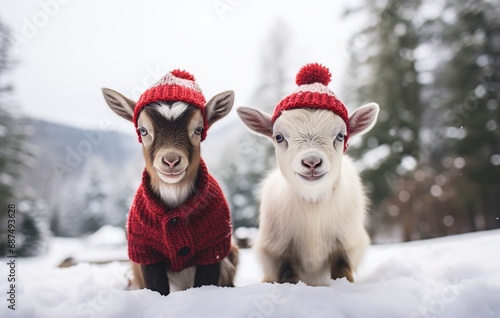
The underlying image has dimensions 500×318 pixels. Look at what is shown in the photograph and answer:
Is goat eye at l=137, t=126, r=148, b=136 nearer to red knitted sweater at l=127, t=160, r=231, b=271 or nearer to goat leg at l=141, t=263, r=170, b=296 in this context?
red knitted sweater at l=127, t=160, r=231, b=271

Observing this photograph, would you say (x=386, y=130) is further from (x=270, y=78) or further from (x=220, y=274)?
(x=220, y=274)

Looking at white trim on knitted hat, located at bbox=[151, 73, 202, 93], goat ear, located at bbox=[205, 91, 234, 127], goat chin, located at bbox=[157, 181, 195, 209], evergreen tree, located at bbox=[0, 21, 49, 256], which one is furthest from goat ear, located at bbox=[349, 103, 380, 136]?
evergreen tree, located at bbox=[0, 21, 49, 256]

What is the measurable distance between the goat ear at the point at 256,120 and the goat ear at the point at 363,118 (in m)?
0.67

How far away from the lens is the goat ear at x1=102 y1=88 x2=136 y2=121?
9.23 ft

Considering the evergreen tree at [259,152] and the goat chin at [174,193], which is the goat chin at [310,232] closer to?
the goat chin at [174,193]

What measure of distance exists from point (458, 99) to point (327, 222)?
7.79 meters

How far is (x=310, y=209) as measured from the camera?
2.85m

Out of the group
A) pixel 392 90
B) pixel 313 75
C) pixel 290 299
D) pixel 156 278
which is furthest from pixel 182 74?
pixel 392 90

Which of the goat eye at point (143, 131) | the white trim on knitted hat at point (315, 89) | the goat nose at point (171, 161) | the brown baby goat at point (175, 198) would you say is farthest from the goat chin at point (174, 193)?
the white trim on knitted hat at point (315, 89)

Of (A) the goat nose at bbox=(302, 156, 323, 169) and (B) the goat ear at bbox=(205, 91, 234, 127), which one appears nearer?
(A) the goat nose at bbox=(302, 156, 323, 169)

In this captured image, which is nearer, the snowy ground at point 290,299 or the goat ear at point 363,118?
the snowy ground at point 290,299

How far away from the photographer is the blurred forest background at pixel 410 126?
28.4 ft

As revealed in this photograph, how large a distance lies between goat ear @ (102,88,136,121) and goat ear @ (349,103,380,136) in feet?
5.76

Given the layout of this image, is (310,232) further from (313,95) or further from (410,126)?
(410,126)
